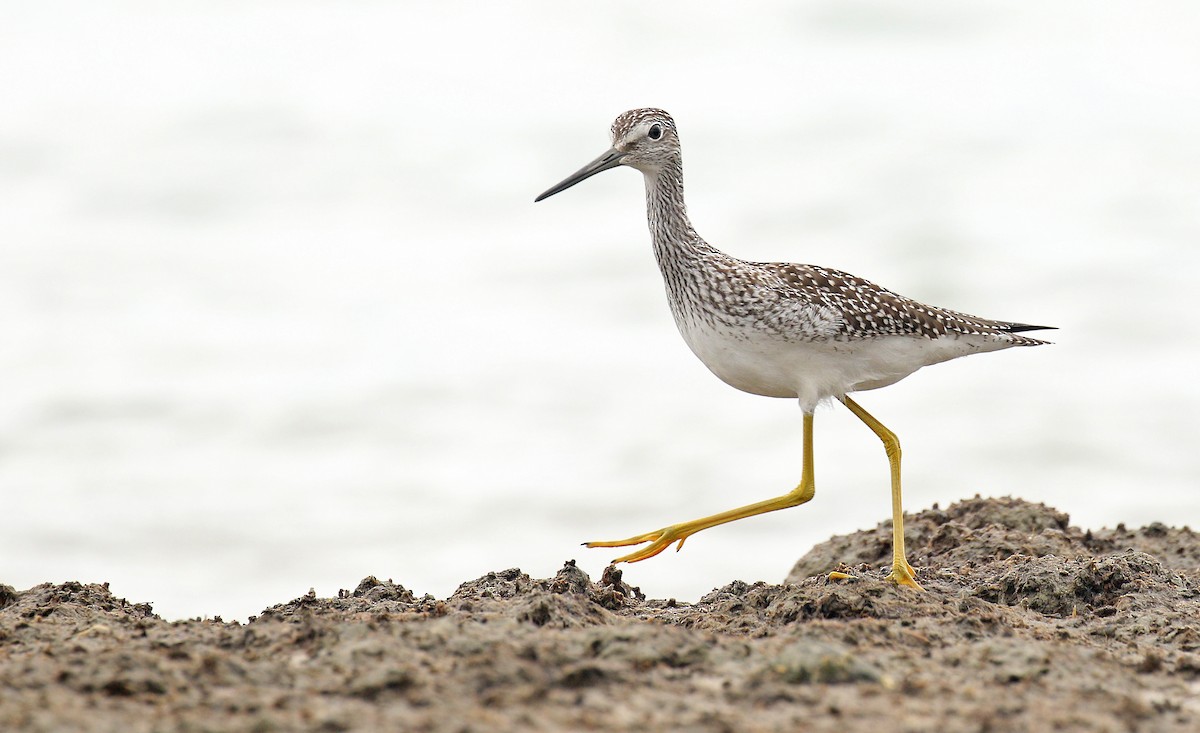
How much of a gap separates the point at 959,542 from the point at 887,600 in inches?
96.1

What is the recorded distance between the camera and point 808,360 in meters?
8.74

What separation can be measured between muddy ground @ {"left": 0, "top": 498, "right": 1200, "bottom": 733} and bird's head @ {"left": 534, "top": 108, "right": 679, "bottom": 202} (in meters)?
3.07

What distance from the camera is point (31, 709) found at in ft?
16.5

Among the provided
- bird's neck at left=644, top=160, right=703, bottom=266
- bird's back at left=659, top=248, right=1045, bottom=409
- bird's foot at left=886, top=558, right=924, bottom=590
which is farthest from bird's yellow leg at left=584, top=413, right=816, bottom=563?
bird's neck at left=644, top=160, right=703, bottom=266

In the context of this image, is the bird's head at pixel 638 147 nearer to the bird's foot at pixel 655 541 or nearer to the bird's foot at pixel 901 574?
the bird's foot at pixel 655 541

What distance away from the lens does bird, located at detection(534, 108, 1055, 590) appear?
28.3 ft

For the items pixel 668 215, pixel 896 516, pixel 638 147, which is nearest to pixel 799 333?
pixel 896 516

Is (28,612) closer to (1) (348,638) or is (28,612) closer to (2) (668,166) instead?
(1) (348,638)

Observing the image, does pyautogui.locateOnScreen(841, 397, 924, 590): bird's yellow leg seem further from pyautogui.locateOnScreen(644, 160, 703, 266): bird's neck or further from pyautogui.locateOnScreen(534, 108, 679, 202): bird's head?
pyautogui.locateOnScreen(534, 108, 679, 202): bird's head

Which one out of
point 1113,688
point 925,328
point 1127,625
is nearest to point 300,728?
point 1113,688

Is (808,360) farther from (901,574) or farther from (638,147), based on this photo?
(638,147)

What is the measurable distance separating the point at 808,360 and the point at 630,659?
11.0 ft

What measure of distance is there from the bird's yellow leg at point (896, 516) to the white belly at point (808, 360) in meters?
0.23

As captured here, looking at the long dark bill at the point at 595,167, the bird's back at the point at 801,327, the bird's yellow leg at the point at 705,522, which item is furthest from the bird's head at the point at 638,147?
the bird's yellow leg at the point at 705,522
